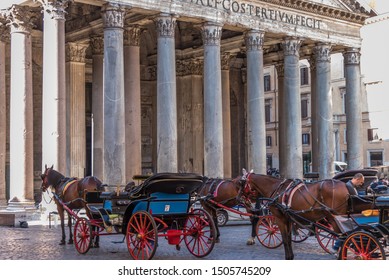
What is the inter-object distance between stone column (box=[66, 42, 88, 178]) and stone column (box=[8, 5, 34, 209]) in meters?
3.94

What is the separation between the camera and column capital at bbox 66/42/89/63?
84.1 feet

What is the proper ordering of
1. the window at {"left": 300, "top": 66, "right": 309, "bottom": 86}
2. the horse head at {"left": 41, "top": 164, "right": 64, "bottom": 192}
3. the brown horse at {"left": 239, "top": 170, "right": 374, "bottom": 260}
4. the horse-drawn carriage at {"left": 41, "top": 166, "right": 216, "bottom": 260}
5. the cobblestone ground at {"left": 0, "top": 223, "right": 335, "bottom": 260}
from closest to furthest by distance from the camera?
the brown horse at {"left": 239, "top": 170, "right": 374, "bottom": 260}, the horse-drawn carriage at {"left": 41, "top": 166, "right": 216, "bottom": 260}, the cobblestone ground at {"left": 0, "top": 223, "right": 335, "bottom": 260}, the horse head at {"left": 41, "top": 164, "right": 64, "bottom": 192}, the window at {"left": 300, "top": 66, "right": 309, "bottom": 86}

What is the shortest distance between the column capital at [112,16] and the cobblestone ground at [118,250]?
294 inches

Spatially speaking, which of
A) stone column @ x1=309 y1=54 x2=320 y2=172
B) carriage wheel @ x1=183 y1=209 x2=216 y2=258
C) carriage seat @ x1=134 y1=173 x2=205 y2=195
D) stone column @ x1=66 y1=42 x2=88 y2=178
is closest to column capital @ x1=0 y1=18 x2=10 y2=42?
stone column @ x1=66 y1=42 x2=88 y2=178

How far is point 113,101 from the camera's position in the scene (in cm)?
2020

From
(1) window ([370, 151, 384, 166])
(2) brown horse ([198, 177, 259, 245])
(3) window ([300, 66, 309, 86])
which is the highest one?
(3) window ([300, 66, 309, 86])

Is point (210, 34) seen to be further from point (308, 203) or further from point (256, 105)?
point (308, 203)

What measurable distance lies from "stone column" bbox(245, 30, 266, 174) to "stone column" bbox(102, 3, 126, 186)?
6115mm

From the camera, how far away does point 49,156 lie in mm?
18625

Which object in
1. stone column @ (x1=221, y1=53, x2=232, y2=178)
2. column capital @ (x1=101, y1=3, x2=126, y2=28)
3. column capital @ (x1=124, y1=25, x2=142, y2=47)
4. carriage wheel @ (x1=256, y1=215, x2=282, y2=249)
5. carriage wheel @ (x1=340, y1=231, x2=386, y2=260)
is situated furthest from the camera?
stone column @ (x1=221, y1=53, x2=232, y2=178)

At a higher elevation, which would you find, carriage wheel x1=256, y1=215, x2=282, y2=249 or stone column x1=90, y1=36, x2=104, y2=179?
stone column x1=90, y1=36, x2=104, y2=179

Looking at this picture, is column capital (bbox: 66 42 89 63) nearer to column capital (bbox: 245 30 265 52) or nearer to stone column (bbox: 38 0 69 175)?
stone column (bbox: 38 0 69 175)

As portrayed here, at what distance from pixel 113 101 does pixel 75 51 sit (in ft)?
21.3

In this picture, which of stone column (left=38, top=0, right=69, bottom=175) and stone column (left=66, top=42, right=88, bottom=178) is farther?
stone column (left=66, top=42, right=88, bottom=178)
